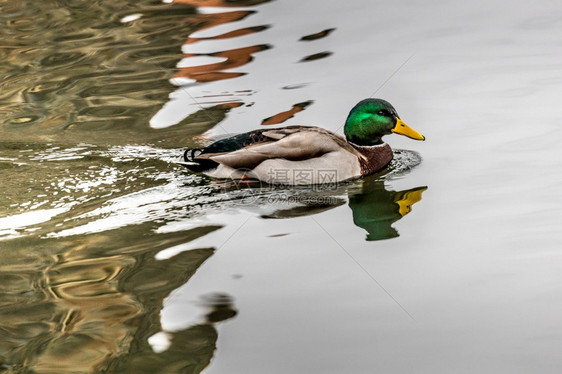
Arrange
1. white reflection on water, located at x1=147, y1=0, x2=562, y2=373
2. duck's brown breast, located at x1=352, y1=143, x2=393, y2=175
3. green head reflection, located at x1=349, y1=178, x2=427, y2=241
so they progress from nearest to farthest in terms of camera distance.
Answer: white reflection on water, located at x1=147, y1=0, x2=562, y2=373 < green head reflection, located at x1=349, y1=178, x2=427, y2=241 < duck's brown breast, located at x1=352, y1=143, x2=393, y2=175

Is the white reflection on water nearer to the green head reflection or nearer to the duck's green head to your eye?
the green head reflection

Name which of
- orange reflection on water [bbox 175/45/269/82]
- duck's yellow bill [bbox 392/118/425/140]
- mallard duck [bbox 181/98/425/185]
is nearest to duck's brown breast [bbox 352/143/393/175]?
mallard duck [bbox 181/98/425/185]

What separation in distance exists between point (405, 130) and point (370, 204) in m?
0.99

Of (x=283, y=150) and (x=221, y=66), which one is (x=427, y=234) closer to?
(x=283, y=150)

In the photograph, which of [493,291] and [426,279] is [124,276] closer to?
[426,279]

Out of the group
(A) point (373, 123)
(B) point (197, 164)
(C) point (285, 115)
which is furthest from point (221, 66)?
(B) point (197, 164)

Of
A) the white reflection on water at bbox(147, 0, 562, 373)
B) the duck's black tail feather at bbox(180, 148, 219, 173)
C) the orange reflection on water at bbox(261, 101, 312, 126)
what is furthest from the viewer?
the orange reflection on water at bbox(261, 101, 312, 126)

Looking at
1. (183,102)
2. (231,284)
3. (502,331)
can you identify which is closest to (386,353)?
(502,331)

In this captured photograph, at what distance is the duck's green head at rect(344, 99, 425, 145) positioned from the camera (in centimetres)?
752

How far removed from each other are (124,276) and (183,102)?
3949 millimetres

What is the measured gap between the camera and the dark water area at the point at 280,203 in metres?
4.68

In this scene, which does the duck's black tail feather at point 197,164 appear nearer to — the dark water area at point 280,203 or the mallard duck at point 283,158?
the mallard duck at point 283,158

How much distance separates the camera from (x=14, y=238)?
241 inches

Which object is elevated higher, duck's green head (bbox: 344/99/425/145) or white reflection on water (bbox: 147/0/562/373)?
duck's green head (bbox: 344/99/425/145)
